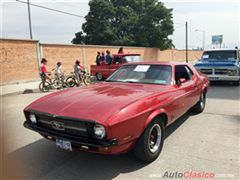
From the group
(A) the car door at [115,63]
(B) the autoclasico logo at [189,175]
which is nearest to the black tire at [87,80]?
(A) the car door at [115,63]

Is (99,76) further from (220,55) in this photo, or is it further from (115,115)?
(115,115)

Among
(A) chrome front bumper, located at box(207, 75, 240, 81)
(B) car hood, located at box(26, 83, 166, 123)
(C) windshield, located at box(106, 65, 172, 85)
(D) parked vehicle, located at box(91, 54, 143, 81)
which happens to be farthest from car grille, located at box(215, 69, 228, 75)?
(B) car hood, located at box(26, 83, 166, 123)

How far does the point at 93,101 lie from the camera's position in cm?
363

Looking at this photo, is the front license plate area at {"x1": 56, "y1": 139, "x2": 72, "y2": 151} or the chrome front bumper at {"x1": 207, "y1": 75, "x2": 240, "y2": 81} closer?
the front license plate area at {"x1": 56, "y1": 139, "x2": 72, "y2": 151}

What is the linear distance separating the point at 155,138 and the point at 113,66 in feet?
35.6

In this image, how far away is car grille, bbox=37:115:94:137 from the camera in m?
3.22

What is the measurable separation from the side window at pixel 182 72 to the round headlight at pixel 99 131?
2373mm

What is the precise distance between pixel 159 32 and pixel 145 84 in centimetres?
3208

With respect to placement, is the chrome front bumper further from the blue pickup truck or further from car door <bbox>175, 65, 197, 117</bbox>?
car door <bbox>175, 65, 197, 117</bbox>

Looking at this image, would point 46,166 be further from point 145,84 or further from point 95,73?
point 95,73

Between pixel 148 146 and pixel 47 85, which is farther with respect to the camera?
pixel 47 85

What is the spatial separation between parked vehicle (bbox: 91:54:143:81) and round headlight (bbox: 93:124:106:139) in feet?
37.3

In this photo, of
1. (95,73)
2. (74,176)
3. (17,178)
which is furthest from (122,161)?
(95,73)

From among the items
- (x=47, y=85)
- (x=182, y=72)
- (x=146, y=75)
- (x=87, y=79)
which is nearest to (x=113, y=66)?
(x=87, y=79)
